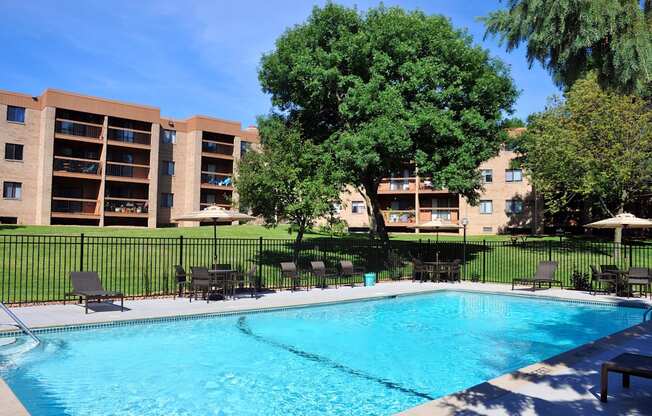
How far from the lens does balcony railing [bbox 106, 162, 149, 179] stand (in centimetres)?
4706

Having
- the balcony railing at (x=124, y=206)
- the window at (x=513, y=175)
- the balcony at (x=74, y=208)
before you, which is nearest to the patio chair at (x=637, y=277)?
the window at (x=513, y=175)

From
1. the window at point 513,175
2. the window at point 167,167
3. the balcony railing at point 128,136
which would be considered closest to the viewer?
the balcony railing at point 128,136

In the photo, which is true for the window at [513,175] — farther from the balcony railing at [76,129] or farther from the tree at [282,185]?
the balcony railing at [76,129]

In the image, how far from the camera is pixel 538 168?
3328cm

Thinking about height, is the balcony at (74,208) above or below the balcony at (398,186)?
below

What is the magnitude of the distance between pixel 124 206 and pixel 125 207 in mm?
144

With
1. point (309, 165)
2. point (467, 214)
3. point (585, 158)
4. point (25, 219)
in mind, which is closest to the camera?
point (309, 165)

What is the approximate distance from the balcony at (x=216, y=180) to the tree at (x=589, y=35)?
49.8 meters

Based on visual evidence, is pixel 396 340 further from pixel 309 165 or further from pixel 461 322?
pixel 309 165

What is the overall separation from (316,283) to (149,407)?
14.7m

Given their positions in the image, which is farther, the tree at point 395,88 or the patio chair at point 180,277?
the tree at point 395,88

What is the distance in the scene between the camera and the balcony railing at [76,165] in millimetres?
43938

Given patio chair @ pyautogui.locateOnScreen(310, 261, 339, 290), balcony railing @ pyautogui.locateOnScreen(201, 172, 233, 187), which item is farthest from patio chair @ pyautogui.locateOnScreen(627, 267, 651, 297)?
balcony railing @ pyautogui.locateOnScreen(201, 172, 233, 187)

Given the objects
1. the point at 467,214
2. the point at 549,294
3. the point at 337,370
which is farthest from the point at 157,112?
the point at 337,370
